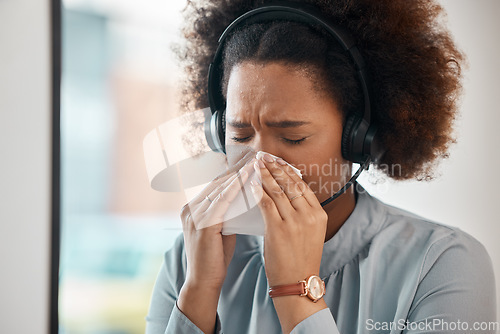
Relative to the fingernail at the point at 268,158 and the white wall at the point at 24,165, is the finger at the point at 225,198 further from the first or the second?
the white wall at the point at 24,165

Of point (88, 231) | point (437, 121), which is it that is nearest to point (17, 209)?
point (88, 231)

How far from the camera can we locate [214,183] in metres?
0.74

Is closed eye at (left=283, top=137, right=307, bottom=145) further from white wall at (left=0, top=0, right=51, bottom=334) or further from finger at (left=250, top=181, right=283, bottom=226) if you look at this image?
white wall at (left=0, top=0, right=51, bottom=334)

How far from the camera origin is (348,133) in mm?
711

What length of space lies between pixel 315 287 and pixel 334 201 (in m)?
0.20

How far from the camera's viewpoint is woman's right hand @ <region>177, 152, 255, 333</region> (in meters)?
0.72

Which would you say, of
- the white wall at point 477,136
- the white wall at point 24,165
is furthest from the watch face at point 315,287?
the white wall at point 24,165

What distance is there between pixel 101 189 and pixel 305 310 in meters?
0.72

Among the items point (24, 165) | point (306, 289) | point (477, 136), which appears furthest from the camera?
point (24, 165)

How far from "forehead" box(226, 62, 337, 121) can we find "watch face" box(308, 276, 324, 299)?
26 cm

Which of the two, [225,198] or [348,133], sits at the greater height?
[348,133]

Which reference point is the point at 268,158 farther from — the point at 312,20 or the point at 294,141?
the point at 312,20

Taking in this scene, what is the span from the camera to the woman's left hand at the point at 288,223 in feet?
2.15

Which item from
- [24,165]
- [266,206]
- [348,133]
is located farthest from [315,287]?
[24,165]
